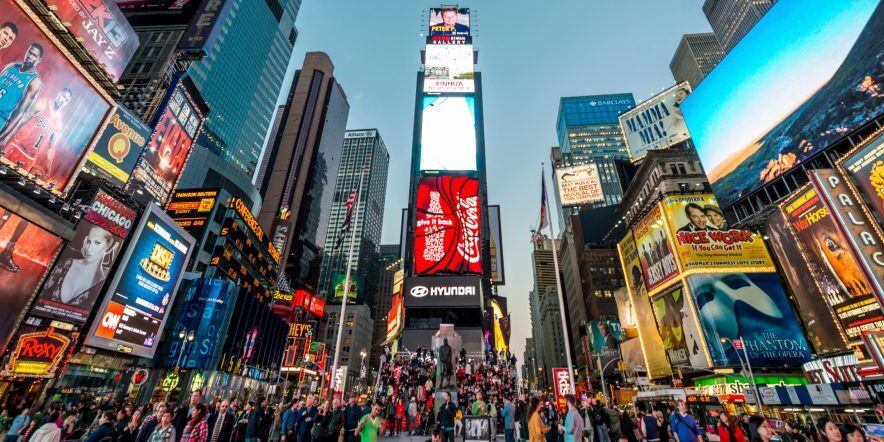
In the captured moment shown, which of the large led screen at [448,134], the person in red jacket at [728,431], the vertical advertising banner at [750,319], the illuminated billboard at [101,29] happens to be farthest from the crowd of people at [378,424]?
the large led screen at [448,134]

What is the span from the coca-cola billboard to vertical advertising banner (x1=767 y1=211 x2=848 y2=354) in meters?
25.9

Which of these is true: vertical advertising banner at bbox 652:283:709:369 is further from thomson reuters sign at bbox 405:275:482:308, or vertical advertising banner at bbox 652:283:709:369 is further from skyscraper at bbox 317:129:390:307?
skyscraper at bbox 317:129:390:307

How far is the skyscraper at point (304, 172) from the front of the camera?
358 ft

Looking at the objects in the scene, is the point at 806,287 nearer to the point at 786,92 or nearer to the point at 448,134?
the point at 786,92

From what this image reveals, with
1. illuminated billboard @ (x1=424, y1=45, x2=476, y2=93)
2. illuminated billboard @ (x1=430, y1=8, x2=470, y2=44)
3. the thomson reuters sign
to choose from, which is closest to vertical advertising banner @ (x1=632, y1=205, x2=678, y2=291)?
the thomson reuters sign

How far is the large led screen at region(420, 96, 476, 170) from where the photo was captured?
157ft

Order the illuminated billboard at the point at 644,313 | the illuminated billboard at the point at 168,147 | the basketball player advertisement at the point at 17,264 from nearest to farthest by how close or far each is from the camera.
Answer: the basketball player advertisement at the point at 17,264 < the illuminated billboard at the point at 168,147 < the illuminated billboard at the point at 644,313

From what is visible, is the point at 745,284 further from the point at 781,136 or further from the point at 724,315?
the point at 781,136

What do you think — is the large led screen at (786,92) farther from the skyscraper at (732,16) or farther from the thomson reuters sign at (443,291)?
the skyscraper at (732,16)

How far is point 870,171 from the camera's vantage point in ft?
56.9

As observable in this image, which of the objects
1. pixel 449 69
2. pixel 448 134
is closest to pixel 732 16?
pixel 449 69

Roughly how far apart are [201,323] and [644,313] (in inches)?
2247

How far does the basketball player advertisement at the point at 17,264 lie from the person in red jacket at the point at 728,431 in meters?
35.9

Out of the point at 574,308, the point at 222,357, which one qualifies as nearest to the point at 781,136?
the point at 222,357
